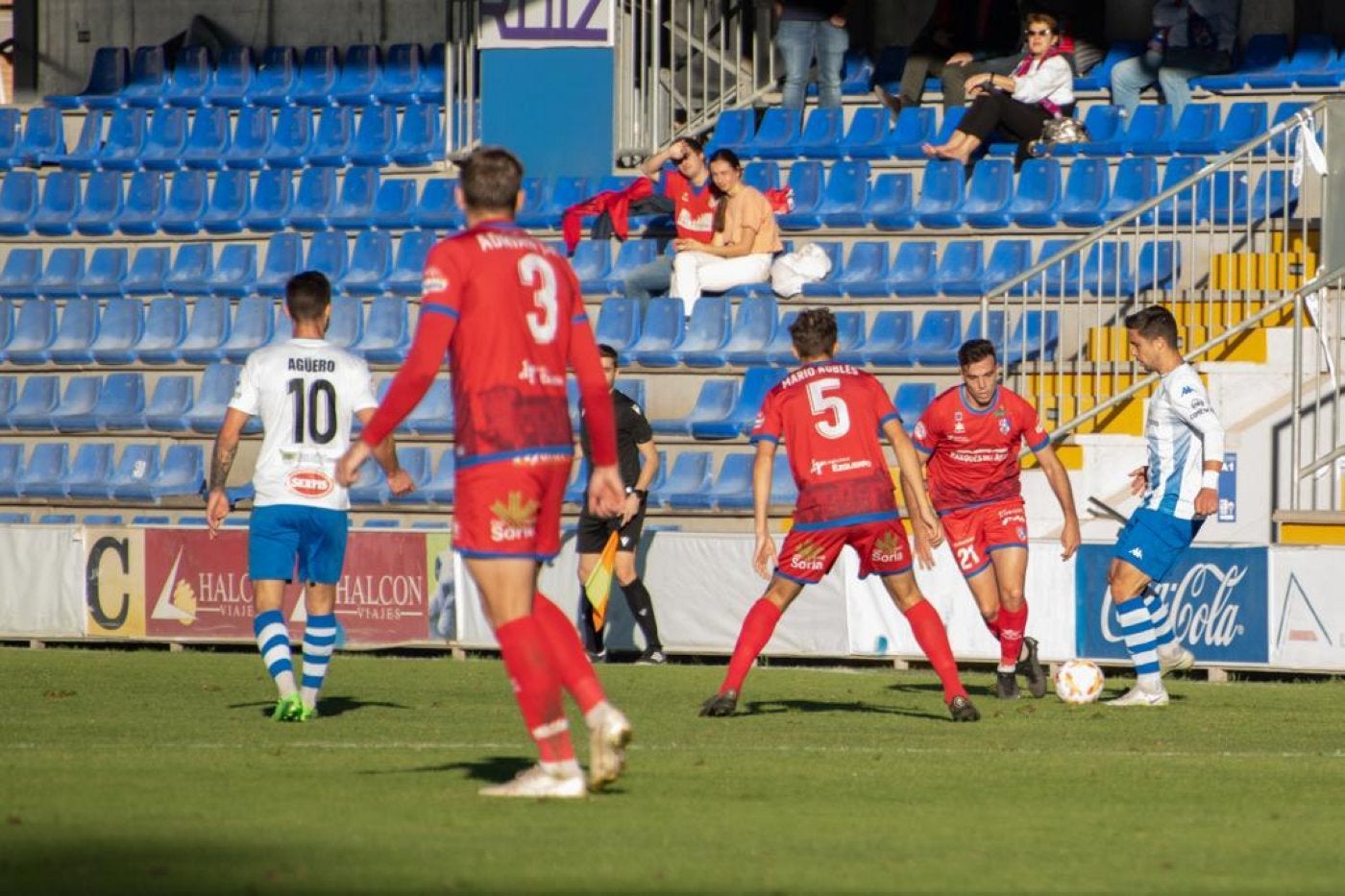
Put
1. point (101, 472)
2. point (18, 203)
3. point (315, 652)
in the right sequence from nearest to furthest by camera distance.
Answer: point (315, 652) → point (101, 472) → point (18, 203)

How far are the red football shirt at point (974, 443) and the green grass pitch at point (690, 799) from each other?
4.20 ft

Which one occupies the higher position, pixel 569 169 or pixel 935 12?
pixel 935 12

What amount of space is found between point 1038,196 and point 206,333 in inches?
312

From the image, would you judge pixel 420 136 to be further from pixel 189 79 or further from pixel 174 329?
pixel 189 79

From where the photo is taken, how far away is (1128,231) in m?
19.7

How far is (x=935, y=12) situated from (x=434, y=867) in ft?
55.6

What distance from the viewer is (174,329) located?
22.7 meters

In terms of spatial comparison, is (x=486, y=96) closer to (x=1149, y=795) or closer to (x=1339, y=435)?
(x=1339, y=435)

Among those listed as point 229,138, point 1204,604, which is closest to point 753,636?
point 1204,604

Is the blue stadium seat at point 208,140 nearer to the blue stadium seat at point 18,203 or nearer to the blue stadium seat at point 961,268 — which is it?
the blue stadium seat at point 18,203

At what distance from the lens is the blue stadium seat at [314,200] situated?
23156mm

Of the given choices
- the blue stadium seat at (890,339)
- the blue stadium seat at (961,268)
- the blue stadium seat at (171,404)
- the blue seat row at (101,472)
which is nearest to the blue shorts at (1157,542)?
the blue stadium seat at (890,339)

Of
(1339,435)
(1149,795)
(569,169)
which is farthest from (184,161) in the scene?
(1149,795)

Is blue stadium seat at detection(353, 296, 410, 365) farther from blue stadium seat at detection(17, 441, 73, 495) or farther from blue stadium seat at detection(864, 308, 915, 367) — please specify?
blue stadium seat at detection(864, 308, 915, 367)
